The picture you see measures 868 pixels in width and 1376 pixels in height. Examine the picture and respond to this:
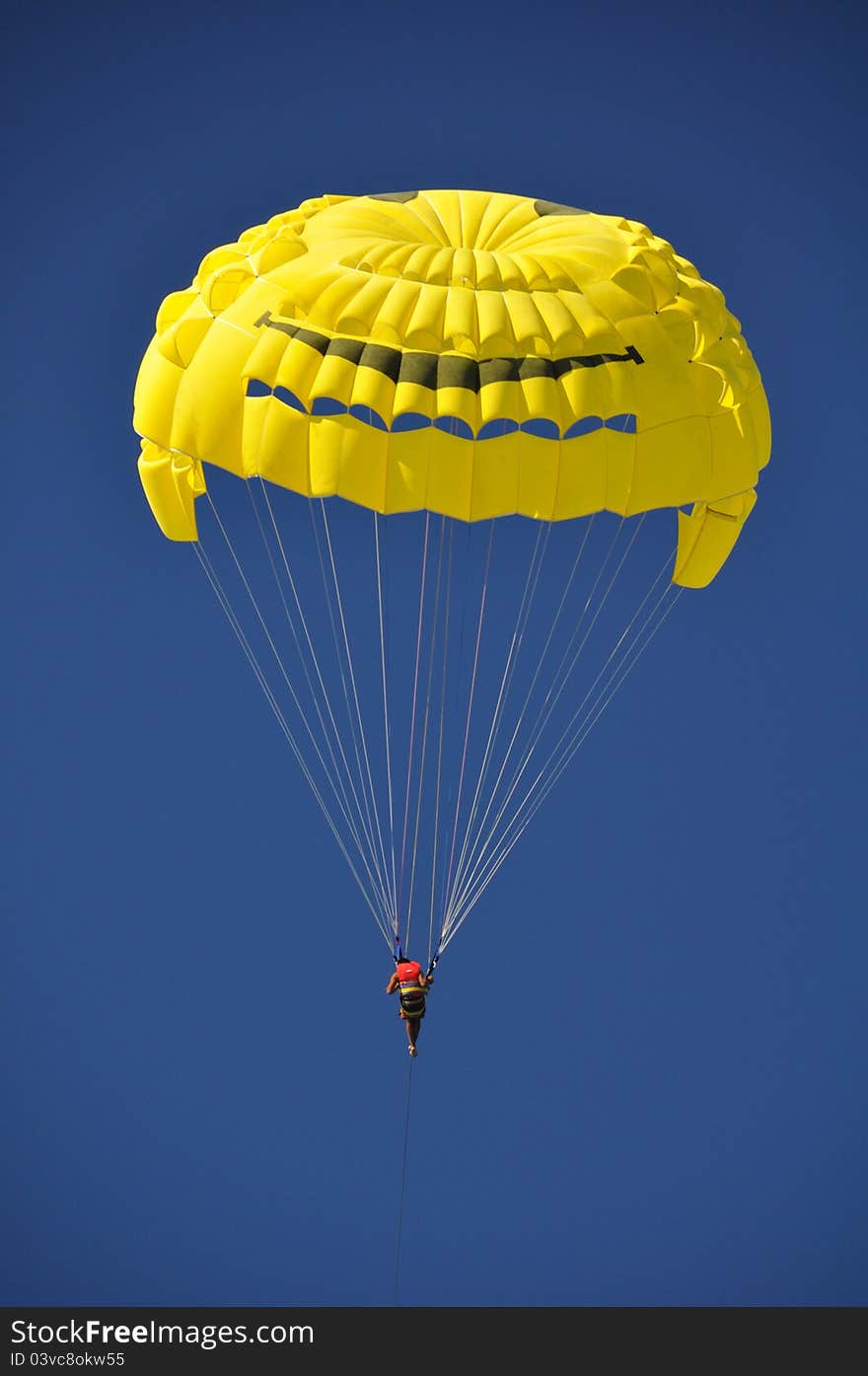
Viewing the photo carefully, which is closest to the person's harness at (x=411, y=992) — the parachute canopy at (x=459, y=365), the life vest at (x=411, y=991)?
the life vest at (x=411, y=991)

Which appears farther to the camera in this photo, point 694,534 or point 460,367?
point 694,534

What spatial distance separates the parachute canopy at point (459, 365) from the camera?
1839cm

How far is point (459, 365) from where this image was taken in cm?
1836

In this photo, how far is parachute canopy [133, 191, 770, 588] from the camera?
18.4 meters

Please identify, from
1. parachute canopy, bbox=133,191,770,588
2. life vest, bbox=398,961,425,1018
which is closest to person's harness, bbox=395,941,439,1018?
life vest, bbox=398,961,425,1018

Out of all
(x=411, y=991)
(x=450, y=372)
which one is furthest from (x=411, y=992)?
(x=450, y=372)

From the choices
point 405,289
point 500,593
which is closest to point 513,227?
point 405,289

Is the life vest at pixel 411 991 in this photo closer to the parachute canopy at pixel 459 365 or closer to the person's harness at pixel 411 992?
the person's harness at pixel 411 992

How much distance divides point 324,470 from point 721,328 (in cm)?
359

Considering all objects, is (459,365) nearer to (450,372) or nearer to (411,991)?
(450,372)

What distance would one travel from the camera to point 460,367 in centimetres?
1836
